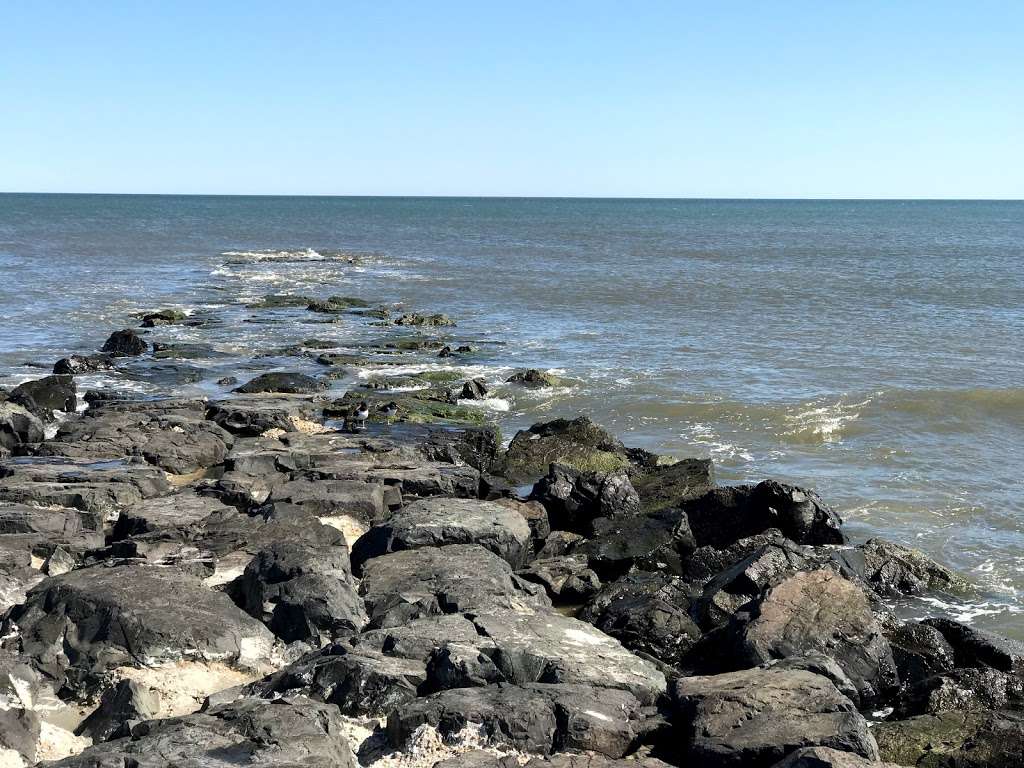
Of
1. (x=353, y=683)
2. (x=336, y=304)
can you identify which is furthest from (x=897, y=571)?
(x=336, y=304)

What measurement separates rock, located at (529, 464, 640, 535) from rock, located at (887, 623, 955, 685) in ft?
16.3

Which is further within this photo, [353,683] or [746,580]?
[746,580]

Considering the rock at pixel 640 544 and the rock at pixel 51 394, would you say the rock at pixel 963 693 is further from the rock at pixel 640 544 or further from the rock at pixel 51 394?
the rock at pixel 51 394

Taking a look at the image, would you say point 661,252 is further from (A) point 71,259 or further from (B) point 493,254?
(A) point 71,259

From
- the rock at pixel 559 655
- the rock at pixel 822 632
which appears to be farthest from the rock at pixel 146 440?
the rock at pixel 822 632

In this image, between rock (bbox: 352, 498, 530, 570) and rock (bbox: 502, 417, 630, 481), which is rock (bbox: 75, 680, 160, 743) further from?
rock (bbox: 502, 417, 630, 481)

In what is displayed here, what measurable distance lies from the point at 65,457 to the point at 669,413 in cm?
1376

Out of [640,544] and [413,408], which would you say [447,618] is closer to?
[640,544]

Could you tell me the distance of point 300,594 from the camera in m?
11.3

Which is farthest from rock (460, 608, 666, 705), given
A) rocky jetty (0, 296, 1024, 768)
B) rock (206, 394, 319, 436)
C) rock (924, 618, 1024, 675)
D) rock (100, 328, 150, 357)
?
rock (100, 328, 150, 357)

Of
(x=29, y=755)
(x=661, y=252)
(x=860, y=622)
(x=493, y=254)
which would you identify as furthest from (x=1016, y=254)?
(x=29, y=755)

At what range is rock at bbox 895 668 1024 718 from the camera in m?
10.7

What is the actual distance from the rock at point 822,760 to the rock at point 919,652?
3.63 meters

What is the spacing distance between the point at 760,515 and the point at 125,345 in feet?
73.2
